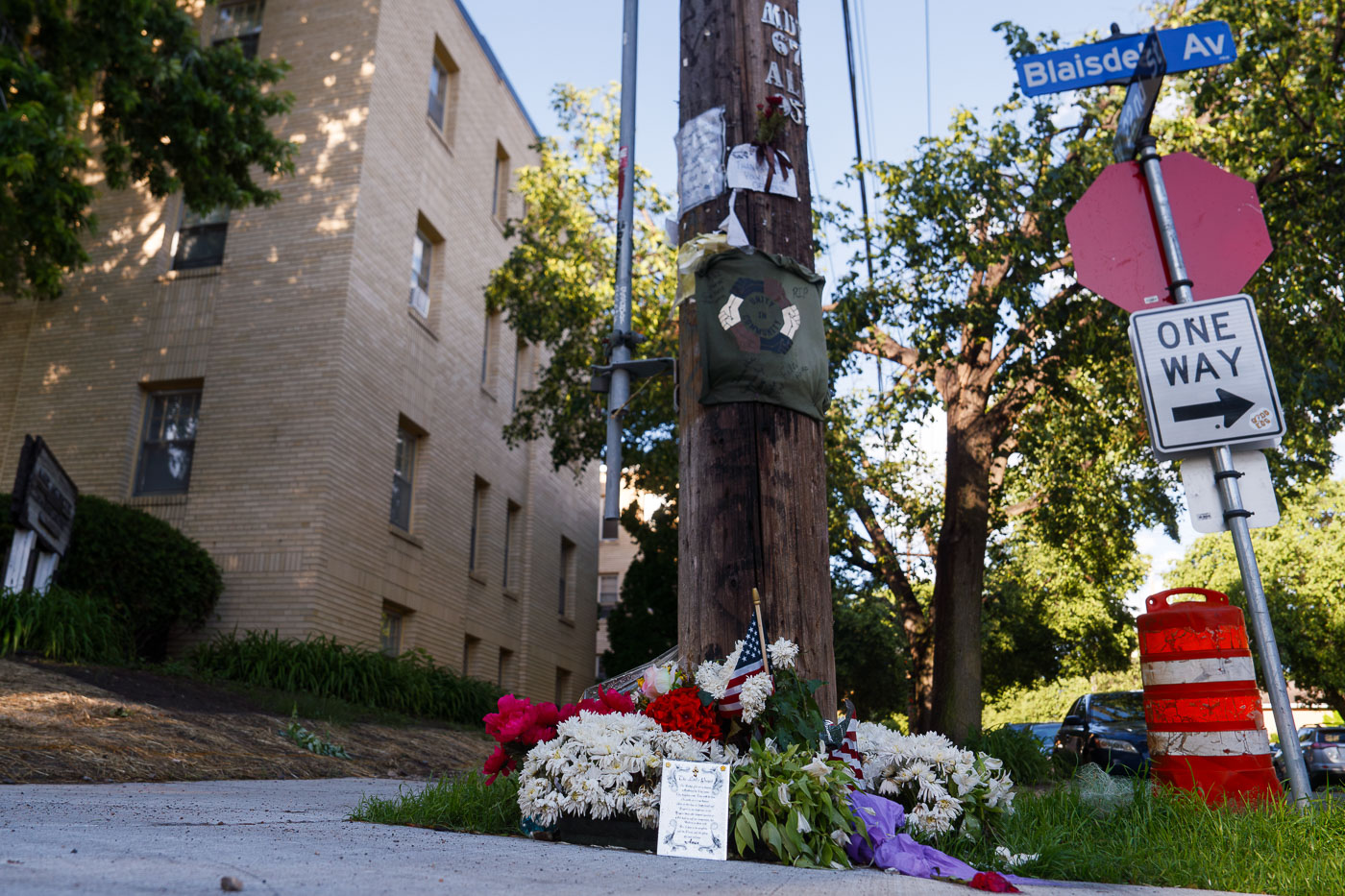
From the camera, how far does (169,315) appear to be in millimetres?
15961

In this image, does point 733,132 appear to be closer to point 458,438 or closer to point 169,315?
point 169,315

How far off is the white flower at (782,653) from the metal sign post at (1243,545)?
79.1 inches

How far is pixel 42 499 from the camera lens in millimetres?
10992

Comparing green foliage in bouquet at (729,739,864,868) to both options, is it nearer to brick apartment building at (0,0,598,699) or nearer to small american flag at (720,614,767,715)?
small american flag at (720,614,767,715)

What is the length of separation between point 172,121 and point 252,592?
628 cm

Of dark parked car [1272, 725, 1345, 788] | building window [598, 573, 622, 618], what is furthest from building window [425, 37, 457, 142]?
building window [598, 573, 622, 618]

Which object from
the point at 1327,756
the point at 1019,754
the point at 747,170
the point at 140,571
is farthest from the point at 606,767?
the point at 1327,756

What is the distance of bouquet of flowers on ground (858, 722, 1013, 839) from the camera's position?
377 centimetres

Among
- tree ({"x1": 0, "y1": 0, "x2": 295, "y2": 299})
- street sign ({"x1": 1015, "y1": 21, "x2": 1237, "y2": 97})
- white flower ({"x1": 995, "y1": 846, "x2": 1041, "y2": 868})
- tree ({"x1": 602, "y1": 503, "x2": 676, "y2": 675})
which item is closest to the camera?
white flower ({"x1": 995, "y1": 846, "x2": 1041, "y2": 868})

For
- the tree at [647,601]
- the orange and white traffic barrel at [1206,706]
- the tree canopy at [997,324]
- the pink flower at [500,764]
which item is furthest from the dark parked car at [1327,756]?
the pink flower at [500,764]

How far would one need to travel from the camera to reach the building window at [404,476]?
17.2 m

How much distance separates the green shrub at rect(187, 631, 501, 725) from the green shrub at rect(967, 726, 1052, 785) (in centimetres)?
752

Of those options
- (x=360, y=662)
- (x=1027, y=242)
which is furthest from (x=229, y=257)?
(x=1027, y=242)

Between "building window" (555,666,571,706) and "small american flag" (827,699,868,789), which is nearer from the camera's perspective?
"small american flag" (827,699,868,789)
